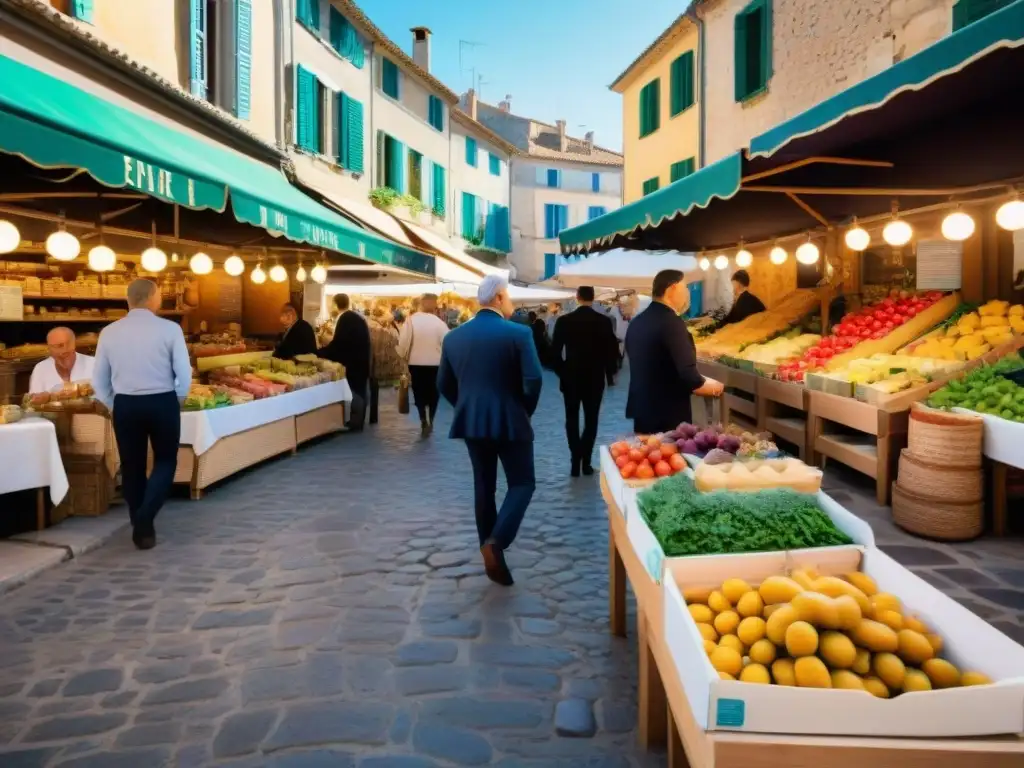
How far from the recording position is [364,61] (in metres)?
20.1

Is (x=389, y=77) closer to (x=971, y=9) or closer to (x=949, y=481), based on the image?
(x=971, y=9)

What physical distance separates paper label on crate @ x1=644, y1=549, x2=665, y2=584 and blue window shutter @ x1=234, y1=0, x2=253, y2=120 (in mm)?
12783

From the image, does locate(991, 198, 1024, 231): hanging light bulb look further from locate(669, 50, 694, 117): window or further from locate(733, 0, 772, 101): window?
locate(669, 50, 694, 117): window

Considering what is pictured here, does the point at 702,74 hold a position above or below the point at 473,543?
above

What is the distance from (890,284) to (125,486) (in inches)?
367

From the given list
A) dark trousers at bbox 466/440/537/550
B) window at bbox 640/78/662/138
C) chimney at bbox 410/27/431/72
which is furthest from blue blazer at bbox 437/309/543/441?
chimney at bbox 410/27/431/72

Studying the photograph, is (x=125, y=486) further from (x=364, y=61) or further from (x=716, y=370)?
(x=364, y=61)

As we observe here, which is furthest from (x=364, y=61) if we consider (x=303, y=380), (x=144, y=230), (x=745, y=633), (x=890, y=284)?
(x=745, y=633)

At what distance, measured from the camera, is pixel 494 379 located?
4980 millimetres

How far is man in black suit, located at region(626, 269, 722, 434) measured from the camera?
5.66 metres

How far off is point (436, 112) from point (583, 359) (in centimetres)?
2045

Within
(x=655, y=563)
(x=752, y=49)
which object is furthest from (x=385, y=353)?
(x=655, y=563)

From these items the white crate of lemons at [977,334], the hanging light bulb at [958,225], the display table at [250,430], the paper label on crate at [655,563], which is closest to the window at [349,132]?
the display table at [250,430]

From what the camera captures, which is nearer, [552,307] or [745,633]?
[745,633]
